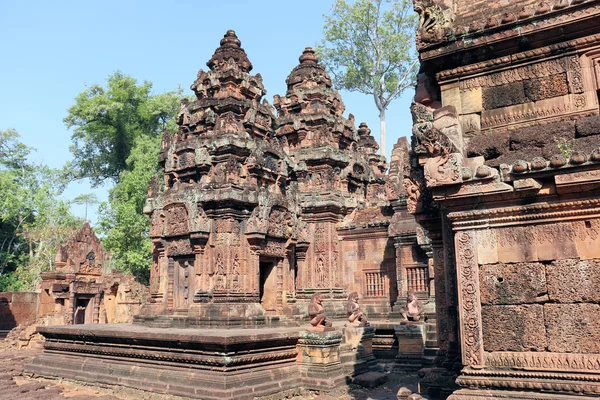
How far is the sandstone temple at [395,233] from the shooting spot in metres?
4.05

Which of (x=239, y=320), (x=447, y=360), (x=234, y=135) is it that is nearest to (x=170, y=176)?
(x=234, y=135)

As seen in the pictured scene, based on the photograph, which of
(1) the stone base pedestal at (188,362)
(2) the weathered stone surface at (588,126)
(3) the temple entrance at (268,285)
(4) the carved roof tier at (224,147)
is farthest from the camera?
(3) the temple entrance at (268,285)

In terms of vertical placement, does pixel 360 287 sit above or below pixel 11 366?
above

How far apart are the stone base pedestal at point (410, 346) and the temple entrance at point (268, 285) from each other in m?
3.58

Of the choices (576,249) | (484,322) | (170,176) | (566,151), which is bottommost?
(484,322)

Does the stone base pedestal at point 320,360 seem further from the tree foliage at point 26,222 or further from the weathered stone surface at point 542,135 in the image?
the tree foliage at point 26,222

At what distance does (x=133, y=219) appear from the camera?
81.6 ft

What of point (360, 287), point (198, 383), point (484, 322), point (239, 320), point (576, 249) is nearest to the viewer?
point (576, 249)

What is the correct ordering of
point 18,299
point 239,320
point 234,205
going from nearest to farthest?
point 239,320
point 234,205
point 18,299

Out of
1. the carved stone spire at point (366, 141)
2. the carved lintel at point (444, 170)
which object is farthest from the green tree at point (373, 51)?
the carved lintel at point (444, 170)

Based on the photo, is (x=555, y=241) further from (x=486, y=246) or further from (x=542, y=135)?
(x=542, y=135)

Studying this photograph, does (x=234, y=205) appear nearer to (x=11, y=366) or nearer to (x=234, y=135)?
(x=234, y=135)

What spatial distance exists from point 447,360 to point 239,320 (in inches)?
276

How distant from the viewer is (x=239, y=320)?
→ 1144 cm
